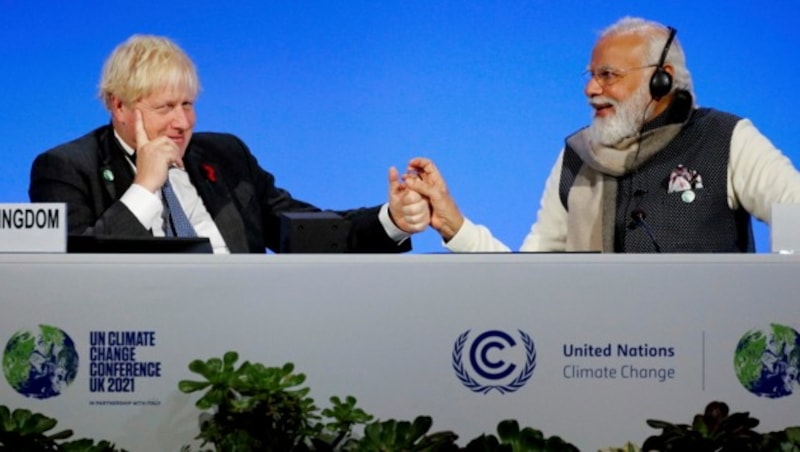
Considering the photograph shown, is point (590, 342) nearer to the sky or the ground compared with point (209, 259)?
nearer to the ground

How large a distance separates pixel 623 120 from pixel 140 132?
1.27 m

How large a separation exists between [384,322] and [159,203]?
4.96ft

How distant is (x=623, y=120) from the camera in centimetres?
340

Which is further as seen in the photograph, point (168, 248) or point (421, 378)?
point (168, 248)

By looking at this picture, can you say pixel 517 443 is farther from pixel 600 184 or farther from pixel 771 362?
pixel 600 184

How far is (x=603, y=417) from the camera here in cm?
169

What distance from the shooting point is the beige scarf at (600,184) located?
331 cm

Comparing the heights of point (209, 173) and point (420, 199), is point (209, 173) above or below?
above

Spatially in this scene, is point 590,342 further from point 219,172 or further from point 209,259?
point 219,172

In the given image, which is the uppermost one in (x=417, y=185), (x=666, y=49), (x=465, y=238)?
(x=666, y=49)

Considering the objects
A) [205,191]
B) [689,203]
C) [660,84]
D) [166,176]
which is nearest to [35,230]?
[166,176]

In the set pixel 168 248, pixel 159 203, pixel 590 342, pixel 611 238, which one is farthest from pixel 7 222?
pixel 611 238

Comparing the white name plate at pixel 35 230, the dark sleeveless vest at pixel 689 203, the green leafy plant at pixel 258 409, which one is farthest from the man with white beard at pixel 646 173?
the green leafy plant at pixel 258 409

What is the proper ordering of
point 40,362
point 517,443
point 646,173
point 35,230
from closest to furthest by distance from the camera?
1. point 517,443
2. point 40,362
3. point 35,230
4. point 646,173
